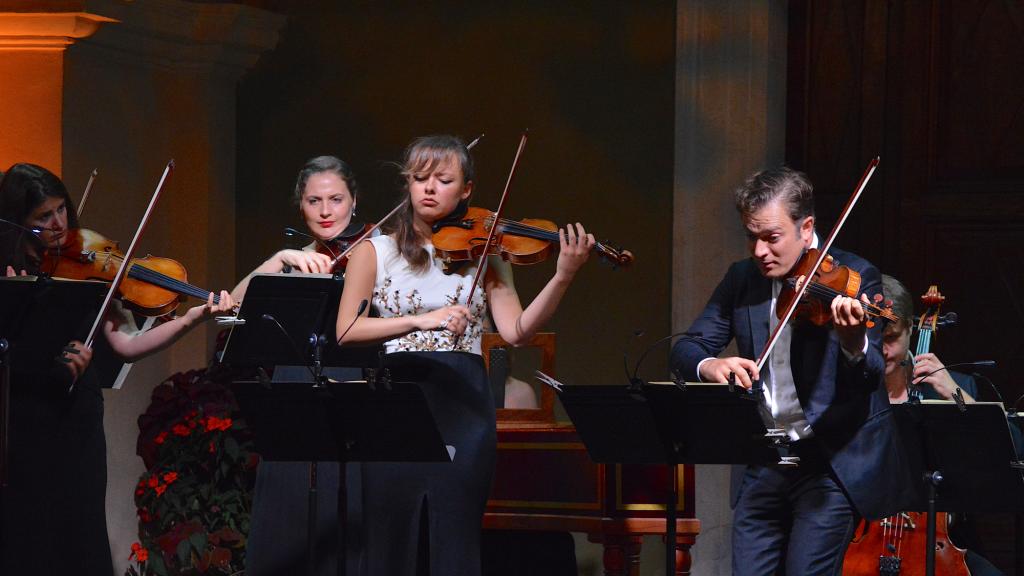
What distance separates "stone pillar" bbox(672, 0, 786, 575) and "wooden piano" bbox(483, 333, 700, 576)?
895 mm

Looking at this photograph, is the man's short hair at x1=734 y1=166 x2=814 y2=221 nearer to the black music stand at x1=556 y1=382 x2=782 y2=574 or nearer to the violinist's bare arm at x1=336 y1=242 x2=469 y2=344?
the black music stand at x1=556 y1=382 x2=782 y2=574

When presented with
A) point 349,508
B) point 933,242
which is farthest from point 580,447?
point 933,242

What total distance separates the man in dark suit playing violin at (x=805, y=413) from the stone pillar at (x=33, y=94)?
10.1 ft

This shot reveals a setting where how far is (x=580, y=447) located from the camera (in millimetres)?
4695

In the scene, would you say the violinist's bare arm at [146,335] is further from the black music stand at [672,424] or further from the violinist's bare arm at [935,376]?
the violinist's bare arm at [935,376]

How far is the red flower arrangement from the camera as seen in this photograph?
5199 mm

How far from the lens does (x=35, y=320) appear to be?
11.8 feet

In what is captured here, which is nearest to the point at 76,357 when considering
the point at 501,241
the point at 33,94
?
the point at 501,241

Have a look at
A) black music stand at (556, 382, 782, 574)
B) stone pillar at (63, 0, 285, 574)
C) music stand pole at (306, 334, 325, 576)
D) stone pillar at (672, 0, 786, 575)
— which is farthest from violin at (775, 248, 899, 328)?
stone pillar at (63, 0, 285, 574)

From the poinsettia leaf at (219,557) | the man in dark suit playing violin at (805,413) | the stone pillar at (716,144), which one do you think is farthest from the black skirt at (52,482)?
the stone pillar at (716,144)

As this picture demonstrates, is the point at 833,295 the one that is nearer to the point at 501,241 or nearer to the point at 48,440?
the point at 501,241

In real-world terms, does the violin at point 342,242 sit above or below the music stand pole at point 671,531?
above

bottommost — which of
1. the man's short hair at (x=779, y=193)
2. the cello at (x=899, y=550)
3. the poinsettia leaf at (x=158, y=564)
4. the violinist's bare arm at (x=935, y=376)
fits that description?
the poinsettia leaf at (x=158, y=564)

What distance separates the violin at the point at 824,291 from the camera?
3445mm
